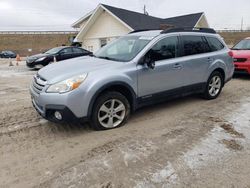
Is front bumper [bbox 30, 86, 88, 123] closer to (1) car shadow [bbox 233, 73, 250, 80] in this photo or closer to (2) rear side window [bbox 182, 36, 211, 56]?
(2) rear side window [bbox 182, 36, 211, 56]

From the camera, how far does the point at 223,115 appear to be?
16.9 feet

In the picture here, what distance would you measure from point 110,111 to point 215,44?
3.66m

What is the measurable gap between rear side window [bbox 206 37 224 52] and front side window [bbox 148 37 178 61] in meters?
1.39

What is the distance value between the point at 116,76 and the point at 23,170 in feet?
6.76

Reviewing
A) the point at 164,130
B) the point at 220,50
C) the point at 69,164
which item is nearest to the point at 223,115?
the point at 164,130

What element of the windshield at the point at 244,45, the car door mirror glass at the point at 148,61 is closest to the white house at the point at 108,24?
the windshield at the point at 244,45

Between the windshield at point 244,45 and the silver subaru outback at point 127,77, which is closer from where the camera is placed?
the silver subaru outback at point 127,77

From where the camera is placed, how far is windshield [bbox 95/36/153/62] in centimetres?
478

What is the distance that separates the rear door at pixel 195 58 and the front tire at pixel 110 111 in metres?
1.72

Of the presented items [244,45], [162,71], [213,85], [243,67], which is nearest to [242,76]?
[243,67]

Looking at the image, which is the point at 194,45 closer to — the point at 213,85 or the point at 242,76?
the point at 213,85

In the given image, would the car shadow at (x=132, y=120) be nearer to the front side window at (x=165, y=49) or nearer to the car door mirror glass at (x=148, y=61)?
the car door mirror glass at (x=148, y=61)

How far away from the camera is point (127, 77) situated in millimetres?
4383

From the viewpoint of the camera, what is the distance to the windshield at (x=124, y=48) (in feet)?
A: 15.7
